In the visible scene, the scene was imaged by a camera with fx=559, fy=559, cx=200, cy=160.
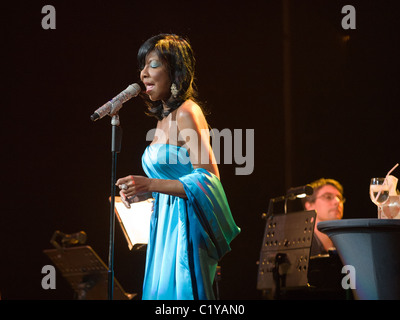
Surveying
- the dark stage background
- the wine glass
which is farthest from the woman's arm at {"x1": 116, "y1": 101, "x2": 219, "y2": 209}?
the dark stage background

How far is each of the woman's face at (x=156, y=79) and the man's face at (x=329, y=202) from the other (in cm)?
271

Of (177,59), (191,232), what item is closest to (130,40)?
(177,59)

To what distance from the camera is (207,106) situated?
4992 millimetres

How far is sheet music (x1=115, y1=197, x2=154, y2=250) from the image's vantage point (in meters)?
2.56

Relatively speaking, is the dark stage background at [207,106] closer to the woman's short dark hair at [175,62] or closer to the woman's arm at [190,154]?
the woman's short dark hair at [175,62]

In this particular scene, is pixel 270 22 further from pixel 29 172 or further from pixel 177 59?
pixel 177 59

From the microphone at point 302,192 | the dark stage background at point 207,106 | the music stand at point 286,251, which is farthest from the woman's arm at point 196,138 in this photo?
the dark stage background at point 207,106

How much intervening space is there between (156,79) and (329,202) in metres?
2.86

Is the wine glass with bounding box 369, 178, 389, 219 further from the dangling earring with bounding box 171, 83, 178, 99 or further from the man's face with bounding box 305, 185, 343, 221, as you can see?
the man's face with bounding box 305, 185, 343, 221

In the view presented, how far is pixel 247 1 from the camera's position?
5109 mm

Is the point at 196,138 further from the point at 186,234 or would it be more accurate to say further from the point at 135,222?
the point at 135,222

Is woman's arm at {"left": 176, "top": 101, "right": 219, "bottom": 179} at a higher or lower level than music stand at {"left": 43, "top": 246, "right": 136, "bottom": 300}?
higher

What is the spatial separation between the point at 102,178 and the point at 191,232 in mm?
2678

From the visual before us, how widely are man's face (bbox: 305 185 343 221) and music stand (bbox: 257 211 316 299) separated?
4.12 ft
